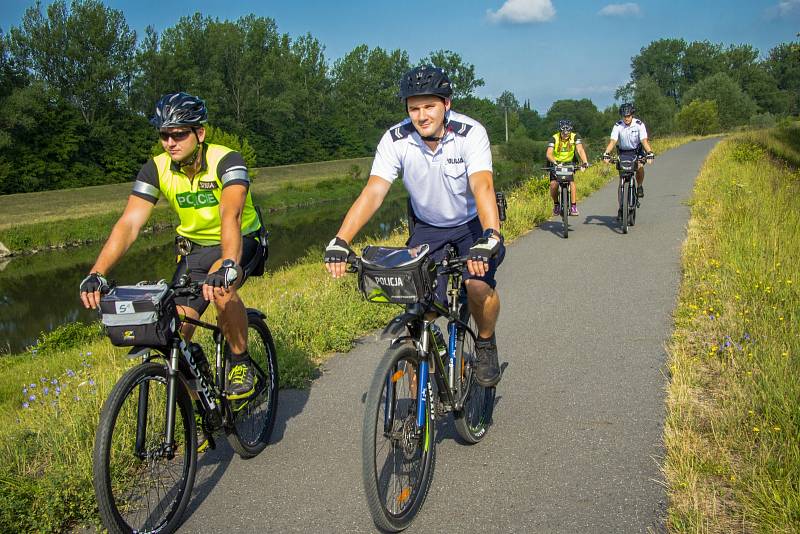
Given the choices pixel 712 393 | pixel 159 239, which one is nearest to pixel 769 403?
pixel 712 393

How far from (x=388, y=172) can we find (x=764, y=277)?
444cm

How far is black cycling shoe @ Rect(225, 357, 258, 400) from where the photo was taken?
13.0ft

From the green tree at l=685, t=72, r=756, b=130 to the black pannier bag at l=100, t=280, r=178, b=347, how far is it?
94.4m

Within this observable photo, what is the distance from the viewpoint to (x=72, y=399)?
498 centimetres

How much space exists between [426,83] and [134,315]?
6.17 feet

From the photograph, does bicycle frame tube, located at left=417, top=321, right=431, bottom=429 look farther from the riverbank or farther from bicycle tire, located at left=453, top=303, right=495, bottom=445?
the riverbank

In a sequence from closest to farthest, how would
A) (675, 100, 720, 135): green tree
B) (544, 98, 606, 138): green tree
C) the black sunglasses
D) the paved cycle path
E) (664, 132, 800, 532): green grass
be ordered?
1. (664, 132, 800, 532): green grass
2. the paved cycle path
3. the black sunglasses
4. (675, 100, 720, 135): green tree
5. (544, 98, 606, 138): green tree

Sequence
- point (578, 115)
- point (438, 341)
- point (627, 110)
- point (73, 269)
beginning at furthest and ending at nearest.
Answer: point (578, 115) → point (73, 269) → point (627, 110) → point (438, 341)

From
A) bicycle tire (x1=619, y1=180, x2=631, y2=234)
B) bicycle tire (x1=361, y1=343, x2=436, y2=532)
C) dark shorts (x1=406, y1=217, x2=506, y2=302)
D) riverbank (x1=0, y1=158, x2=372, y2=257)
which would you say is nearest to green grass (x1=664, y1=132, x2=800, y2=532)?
bicycle tire (x1=361, y1=343, x2=436, y2=532)

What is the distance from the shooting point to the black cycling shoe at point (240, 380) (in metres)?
3.97

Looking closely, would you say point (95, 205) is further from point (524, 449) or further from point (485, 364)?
point (524, 449)

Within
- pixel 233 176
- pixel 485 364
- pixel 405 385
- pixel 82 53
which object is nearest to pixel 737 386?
pixel 485 364

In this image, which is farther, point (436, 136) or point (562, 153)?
point (562, 153)

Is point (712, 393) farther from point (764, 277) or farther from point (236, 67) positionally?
point (236, 67)
